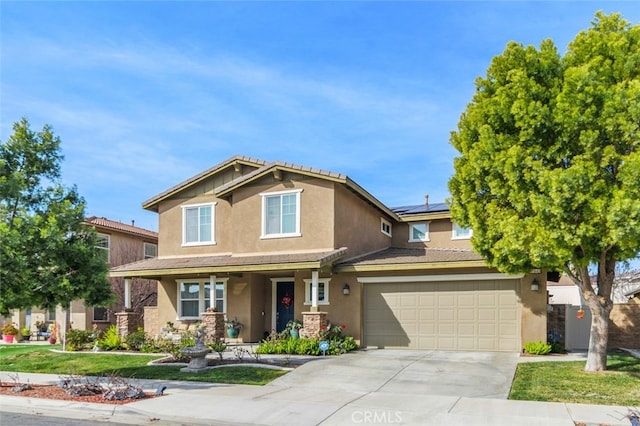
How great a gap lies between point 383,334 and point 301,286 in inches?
132

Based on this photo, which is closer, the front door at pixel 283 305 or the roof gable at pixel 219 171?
the front door at pixel 283 305

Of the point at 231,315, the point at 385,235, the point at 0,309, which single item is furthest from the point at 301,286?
the point at 0,309

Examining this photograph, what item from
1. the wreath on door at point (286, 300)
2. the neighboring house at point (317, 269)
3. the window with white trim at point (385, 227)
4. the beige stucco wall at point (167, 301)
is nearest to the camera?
the neighboring house at point (317, 269)

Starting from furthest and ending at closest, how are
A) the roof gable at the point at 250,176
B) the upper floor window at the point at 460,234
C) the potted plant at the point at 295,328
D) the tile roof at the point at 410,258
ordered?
the upper floor window at the point at 460,234 < the roof gable at the point at 250,176 < the potted plant at the point at 295,328 < the tile roof at the point at 410,258

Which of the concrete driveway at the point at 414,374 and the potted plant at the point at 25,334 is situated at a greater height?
the concrete driveway at the point at 414,374

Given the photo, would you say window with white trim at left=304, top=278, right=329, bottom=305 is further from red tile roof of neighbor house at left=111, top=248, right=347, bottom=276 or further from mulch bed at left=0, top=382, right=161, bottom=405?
mulch bed at left=0, top=382, right=161, bottom=405

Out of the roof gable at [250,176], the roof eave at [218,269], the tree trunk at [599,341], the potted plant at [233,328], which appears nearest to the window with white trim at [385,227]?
the roof gable at [250,176]

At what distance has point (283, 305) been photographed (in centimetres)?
2011

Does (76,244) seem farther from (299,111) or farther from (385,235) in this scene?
(385,235)

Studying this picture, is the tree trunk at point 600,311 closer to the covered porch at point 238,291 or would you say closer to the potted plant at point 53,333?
the covered porch at point 238,291

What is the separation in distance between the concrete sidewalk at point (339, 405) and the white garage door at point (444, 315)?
316 cm

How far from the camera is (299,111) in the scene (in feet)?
55.5

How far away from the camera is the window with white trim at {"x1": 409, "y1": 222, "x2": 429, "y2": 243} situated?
77.2 feet

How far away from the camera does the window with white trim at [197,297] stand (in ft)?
66.9
